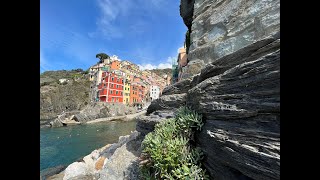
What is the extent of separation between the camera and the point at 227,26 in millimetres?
9922

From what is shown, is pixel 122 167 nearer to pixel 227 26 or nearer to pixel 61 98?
pixel 227 26

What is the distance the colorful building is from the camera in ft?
215

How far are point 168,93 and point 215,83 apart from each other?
18.9 feet

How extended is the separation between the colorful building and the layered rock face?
56363 mm

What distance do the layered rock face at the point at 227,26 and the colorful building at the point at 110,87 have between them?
56363 mm

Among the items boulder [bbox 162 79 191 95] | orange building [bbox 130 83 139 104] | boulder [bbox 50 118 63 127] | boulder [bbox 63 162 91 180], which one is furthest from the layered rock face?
orange building [bbox 130 83 139 104]

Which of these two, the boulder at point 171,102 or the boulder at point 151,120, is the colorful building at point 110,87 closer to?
the boulder at point 151,120

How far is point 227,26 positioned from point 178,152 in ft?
24.0

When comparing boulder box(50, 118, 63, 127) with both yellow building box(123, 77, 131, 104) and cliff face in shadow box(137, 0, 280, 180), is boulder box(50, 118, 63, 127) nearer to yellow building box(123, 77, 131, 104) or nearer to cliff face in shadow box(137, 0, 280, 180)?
yellow building box(123, 77, 131, 104)

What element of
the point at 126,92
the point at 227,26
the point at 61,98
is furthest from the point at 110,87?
the point at 227,26

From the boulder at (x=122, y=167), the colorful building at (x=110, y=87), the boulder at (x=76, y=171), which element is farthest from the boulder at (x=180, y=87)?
the colorful building at (x=110, y=87)

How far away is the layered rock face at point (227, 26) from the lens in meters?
7.48
